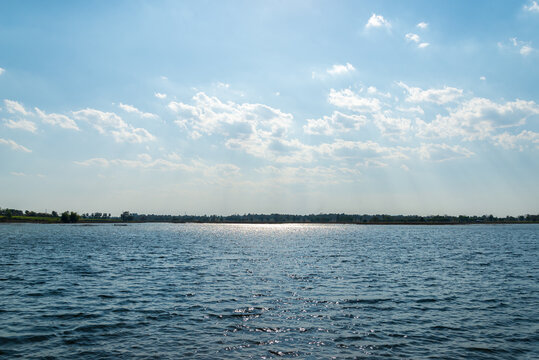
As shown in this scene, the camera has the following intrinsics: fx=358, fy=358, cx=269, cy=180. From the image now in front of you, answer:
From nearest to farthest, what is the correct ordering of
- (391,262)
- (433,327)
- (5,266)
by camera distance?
(433,327) < (5,266) < (391,262)

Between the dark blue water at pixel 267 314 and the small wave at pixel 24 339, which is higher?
the small wave at pixel 24 339

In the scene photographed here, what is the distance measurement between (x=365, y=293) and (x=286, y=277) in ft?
41.3

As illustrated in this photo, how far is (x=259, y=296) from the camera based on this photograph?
3422 centimetres

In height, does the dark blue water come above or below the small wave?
below

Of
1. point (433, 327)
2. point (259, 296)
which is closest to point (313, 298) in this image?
point (259, 296)

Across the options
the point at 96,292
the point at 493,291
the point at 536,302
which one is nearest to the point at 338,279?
the point at 493,291

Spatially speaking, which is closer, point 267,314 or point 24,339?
point 24,339

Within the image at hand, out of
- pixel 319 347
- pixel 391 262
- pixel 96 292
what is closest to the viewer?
pixel 319 347

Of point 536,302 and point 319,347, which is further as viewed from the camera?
point 536,302

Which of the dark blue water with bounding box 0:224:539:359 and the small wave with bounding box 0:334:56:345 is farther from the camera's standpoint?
the small wave with bounding box 0:334:56:345

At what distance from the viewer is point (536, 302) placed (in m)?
32.8

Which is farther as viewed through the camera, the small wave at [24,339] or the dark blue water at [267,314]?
the small wave at [24,339]

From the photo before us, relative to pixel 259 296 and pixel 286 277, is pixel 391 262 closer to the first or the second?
pixel 286 277

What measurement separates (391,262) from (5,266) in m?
62.4
